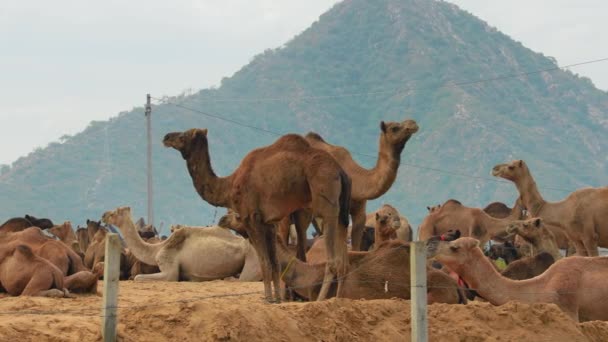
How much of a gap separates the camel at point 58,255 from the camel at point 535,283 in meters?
4.24

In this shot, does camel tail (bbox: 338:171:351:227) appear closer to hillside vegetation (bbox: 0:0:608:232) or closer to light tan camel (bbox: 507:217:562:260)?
light tan camel (bbox: 507:217:562:260)

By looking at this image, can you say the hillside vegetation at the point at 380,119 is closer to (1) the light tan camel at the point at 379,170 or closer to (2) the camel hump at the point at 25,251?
(1) the light tan camel at the point at 379,170

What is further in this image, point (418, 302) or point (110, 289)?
point (418, 302)

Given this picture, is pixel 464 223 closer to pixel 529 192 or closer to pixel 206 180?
pixel 529 192

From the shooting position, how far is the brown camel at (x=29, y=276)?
14.4 meters

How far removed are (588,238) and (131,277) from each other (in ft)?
A: 24.4

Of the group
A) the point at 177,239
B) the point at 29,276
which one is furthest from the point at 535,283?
the point at 177,239

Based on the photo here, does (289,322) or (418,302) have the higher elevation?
(418,302)

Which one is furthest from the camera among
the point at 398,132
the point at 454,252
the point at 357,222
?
the point at 357,222

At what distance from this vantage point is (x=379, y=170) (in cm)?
1597

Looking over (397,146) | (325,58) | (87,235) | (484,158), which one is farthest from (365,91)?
(397,146)

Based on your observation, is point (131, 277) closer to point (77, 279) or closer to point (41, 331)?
point (77, 279)

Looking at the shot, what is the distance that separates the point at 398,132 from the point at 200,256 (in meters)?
5.46

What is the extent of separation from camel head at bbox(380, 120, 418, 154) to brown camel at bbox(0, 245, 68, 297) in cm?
418
